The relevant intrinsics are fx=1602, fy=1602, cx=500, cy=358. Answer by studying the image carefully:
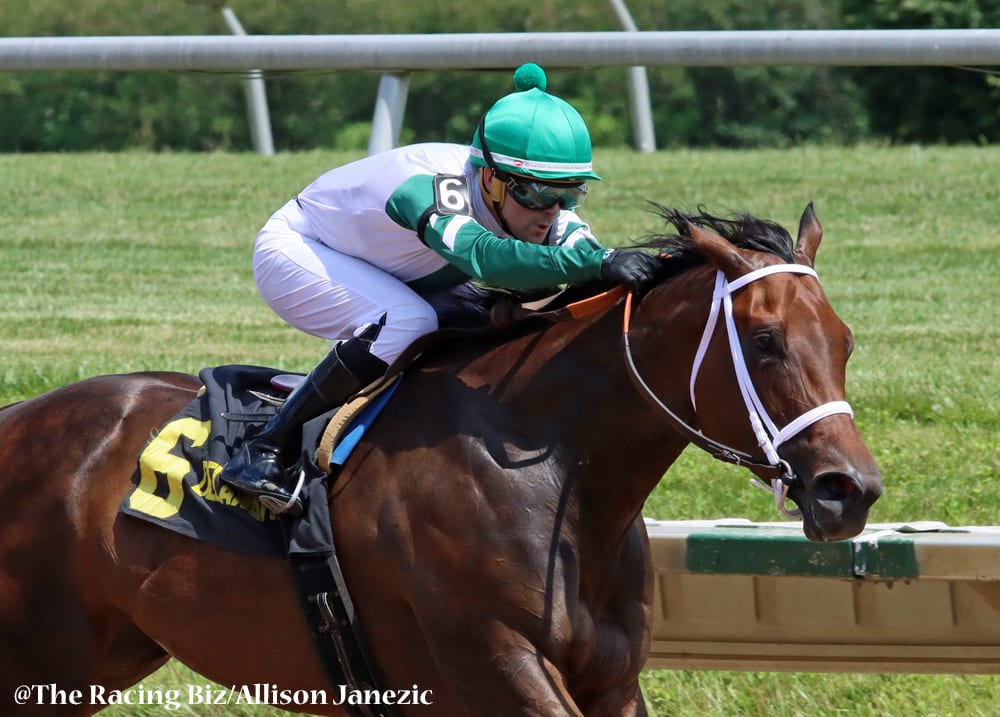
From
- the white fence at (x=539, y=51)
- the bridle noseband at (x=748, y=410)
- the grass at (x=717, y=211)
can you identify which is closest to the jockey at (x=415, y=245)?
the bridle noseband at (x=748, y=410)

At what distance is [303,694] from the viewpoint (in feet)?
13.9

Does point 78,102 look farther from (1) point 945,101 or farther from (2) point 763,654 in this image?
(2) point 763,654

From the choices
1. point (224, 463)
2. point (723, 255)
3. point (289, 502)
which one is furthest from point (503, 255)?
point (224, 463)

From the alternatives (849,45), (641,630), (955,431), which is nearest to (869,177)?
(955,431)

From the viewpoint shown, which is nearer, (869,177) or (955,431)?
(955,431)

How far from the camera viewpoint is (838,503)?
11.0 feet

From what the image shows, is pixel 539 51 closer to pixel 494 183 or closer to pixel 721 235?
pixel 494 183

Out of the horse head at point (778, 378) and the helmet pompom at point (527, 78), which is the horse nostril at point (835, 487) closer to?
the horse head at point (778, 378)

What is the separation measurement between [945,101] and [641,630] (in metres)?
16.9

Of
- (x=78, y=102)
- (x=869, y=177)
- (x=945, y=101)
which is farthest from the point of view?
(x=945, y=101)

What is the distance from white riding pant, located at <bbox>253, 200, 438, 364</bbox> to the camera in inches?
165

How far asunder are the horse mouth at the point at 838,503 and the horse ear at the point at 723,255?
54cm

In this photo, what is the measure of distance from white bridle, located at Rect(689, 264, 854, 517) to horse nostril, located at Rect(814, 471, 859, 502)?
9cm

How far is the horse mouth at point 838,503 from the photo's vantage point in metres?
3.35
